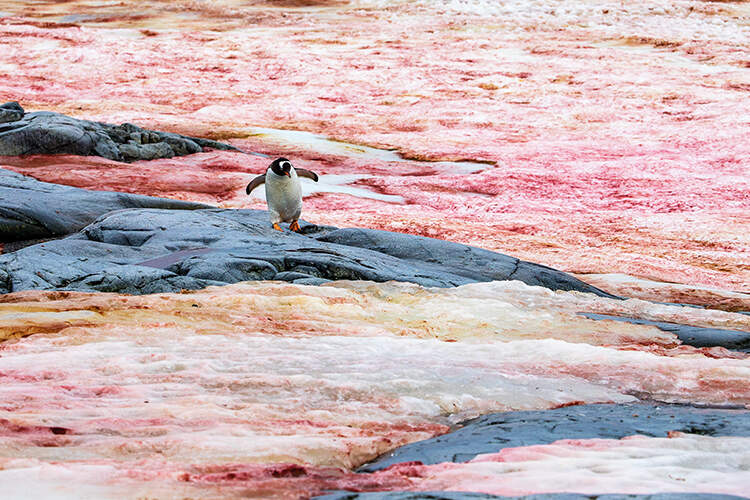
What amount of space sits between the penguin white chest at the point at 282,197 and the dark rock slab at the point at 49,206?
3.80m

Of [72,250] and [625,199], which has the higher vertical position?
[72,250]

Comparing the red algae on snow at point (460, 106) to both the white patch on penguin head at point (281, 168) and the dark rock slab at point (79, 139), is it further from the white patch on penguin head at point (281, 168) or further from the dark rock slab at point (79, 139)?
the white patch on penguin head at point (281, 168)

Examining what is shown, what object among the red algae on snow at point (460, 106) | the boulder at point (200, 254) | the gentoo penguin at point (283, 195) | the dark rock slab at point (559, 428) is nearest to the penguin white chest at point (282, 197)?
the gentoo penguin at point (283, 195)

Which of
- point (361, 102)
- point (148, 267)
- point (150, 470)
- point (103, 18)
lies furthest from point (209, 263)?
point (103, 18)

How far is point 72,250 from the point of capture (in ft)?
45.5

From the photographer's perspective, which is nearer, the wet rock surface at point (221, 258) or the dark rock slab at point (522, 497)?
the dark rock slab at point (522, 497)

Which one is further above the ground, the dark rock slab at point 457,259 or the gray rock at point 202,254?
the gray rock at point 202,254

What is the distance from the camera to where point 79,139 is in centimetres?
2912

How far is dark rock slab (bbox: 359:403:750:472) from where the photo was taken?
636cm

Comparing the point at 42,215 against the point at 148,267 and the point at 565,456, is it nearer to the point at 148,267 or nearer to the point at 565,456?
the point at 148,267

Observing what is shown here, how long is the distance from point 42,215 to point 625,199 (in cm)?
1840

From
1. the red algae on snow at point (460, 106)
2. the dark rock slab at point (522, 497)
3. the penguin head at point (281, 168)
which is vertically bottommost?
the red algae on snow at point (460, 106)

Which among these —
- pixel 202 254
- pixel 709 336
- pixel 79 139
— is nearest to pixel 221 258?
pixel 202 254

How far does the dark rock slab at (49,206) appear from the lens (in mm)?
16375
